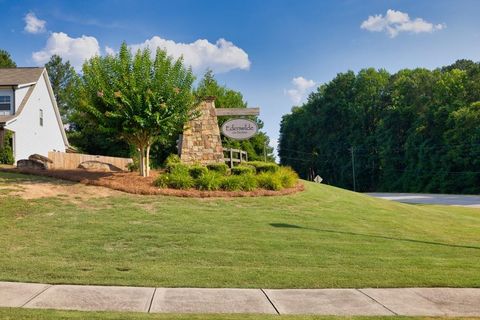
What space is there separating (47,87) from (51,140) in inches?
148

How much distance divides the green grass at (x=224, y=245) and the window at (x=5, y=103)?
541 inches

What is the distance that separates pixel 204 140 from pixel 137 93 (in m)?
5.87

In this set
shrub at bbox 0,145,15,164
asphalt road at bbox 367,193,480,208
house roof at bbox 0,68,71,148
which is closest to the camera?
shrub at bbox 0,145,15,164

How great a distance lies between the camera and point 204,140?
19.6m

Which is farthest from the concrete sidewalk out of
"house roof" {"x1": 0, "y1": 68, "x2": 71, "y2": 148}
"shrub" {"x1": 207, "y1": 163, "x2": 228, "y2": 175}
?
"house roof" {"x1": 0, "y1": 68, "x2": 71, "y2": 148}

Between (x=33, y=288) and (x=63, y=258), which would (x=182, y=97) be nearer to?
(x=63, y=258)

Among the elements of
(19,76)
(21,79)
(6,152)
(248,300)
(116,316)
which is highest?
(19,76)

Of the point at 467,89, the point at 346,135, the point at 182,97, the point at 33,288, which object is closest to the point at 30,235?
the point at 33,288

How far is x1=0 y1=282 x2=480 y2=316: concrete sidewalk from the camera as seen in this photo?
5281mm

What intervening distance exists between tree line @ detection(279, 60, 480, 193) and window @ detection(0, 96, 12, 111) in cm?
4426

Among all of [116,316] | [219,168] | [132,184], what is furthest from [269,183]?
[116,316]

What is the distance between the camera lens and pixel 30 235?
29.2ft

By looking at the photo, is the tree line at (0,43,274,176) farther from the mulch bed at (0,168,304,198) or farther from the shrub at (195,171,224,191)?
the shrub at (195,171,224,191)

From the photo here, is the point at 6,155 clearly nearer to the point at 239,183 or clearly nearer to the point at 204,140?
the point at 204,140
